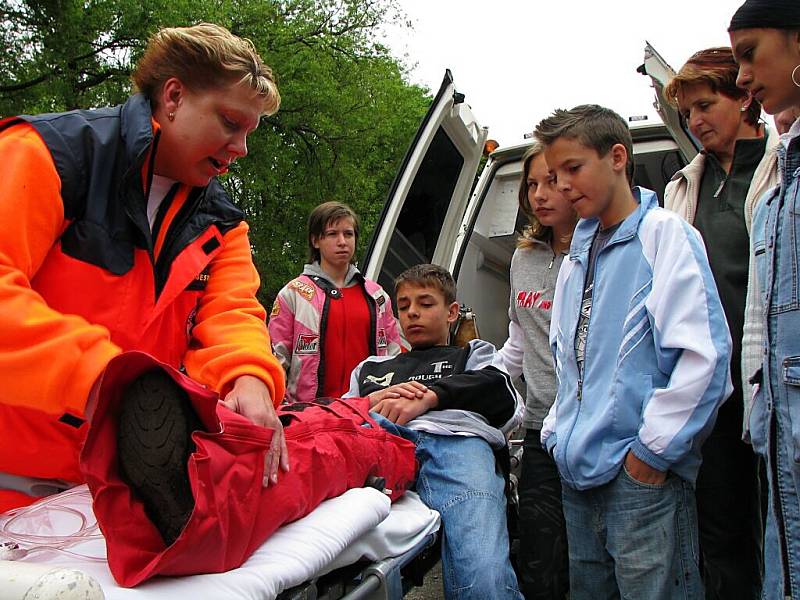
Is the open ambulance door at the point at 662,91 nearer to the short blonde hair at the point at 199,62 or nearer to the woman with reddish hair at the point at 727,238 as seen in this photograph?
the woman with reddish hair at the point at 727,238

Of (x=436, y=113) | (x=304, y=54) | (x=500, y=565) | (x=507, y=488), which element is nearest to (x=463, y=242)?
(x=436, y=113)

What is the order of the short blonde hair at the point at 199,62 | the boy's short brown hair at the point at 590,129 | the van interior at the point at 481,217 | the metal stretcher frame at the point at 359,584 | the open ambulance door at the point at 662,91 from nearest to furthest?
1. the metal stretcher frame at the point at 359,584
2. the short blonde hair at the point at 199,62
3. the boy's short brown hair at the point at 590,129
4. the open ambulance door at the point at 662,91
5. the van interior at the point at 481,217

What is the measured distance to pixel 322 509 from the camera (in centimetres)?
173

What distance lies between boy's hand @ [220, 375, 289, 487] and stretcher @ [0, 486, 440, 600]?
6.2 inches

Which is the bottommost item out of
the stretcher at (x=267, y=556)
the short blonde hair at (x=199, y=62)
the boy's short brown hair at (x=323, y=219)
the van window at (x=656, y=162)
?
the stretcher at (x=267, y=556)

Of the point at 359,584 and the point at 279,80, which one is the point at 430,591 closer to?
the point at 359,584

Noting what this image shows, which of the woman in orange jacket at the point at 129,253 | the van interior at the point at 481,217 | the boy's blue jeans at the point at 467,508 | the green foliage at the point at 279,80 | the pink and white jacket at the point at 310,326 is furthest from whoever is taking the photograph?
the green foliage at the point at 279,80

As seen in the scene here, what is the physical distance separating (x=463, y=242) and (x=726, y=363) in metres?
2.66

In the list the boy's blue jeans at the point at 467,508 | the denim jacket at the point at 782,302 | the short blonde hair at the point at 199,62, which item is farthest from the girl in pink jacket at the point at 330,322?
the denim jacket at the point at 782,302

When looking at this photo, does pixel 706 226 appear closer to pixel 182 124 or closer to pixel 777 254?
pixel 777 254

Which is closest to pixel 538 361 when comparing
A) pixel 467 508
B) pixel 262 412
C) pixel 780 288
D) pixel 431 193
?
pixel 467 508

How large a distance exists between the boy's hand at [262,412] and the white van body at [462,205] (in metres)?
2.35

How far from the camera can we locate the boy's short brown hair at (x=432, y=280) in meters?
3.12

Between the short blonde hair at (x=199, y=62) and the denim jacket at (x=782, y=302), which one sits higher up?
the short blonde hair at (x=199, y=62)
